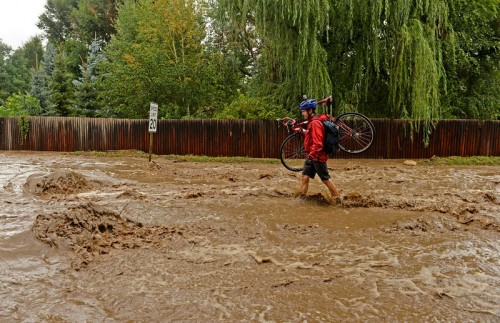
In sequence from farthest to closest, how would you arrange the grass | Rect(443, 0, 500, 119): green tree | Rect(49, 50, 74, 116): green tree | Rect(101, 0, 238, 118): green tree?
Rect(49, 50, 74, 116): green tree, Rect(101, 0, 238, 118): green tree, Rect(443, 0, 500, 119): green tree, the grass

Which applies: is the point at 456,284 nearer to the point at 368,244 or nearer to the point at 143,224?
the point at 368,244

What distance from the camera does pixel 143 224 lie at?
595 cm

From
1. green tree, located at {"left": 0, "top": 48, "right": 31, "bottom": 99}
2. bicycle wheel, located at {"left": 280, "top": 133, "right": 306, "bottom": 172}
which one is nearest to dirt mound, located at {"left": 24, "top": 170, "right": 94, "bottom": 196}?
bicycle wheel, located at {"left": 280, "top": 133, "right": 306, "bottom": 172}

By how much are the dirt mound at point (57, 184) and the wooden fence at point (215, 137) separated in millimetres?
8509

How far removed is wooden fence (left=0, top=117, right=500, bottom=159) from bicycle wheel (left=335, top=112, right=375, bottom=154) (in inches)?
191

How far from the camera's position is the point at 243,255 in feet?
15.8

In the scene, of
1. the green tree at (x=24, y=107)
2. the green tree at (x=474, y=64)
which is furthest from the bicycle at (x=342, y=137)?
the green tree at (x=24, y=107)

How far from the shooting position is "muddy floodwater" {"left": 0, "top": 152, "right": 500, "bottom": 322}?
352 centimetres

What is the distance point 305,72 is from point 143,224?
1041cm

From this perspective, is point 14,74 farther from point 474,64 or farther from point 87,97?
point 474,64

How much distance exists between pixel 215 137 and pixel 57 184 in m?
9.28

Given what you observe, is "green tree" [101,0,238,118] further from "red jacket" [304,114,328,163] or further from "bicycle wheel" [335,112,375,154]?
"red jacket" [304,114,328,163]

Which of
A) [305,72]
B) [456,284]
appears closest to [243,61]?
[305,72]

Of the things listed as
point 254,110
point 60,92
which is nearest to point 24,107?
point 60,92
